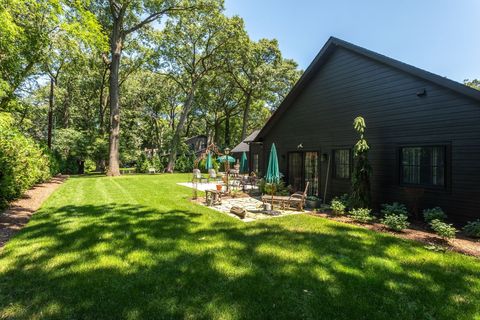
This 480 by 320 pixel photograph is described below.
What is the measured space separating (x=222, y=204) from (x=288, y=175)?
13.7 ft

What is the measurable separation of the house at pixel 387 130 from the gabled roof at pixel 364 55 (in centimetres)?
2

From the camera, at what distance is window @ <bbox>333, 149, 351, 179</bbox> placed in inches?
372

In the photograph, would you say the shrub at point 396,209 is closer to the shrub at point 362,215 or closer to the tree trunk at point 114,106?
the shrub at point 362,215

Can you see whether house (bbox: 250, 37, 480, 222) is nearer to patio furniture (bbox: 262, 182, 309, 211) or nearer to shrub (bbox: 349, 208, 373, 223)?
shrub (bbox: 349, 208, 373, 223)

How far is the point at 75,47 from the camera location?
15.8 metres

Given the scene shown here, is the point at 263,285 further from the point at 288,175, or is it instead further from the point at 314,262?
the point at 288,175

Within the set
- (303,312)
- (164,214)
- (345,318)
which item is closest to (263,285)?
(303,312)

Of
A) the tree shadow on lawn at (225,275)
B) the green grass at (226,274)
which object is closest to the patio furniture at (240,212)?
the green grass at (226,274)

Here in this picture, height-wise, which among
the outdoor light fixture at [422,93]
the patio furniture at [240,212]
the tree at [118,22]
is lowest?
the patio furniture at [240,212]

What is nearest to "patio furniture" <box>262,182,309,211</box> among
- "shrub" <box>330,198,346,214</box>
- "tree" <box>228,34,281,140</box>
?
"shrub" <box>330,198,346,214</box>

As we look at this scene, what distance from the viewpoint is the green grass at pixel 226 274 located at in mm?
2984

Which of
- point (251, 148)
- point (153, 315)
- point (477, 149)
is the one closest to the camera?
point (153, 315)

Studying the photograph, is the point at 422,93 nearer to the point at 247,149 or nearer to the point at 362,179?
the point at 362,179

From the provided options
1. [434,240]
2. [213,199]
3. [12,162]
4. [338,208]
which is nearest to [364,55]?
[338,208]
